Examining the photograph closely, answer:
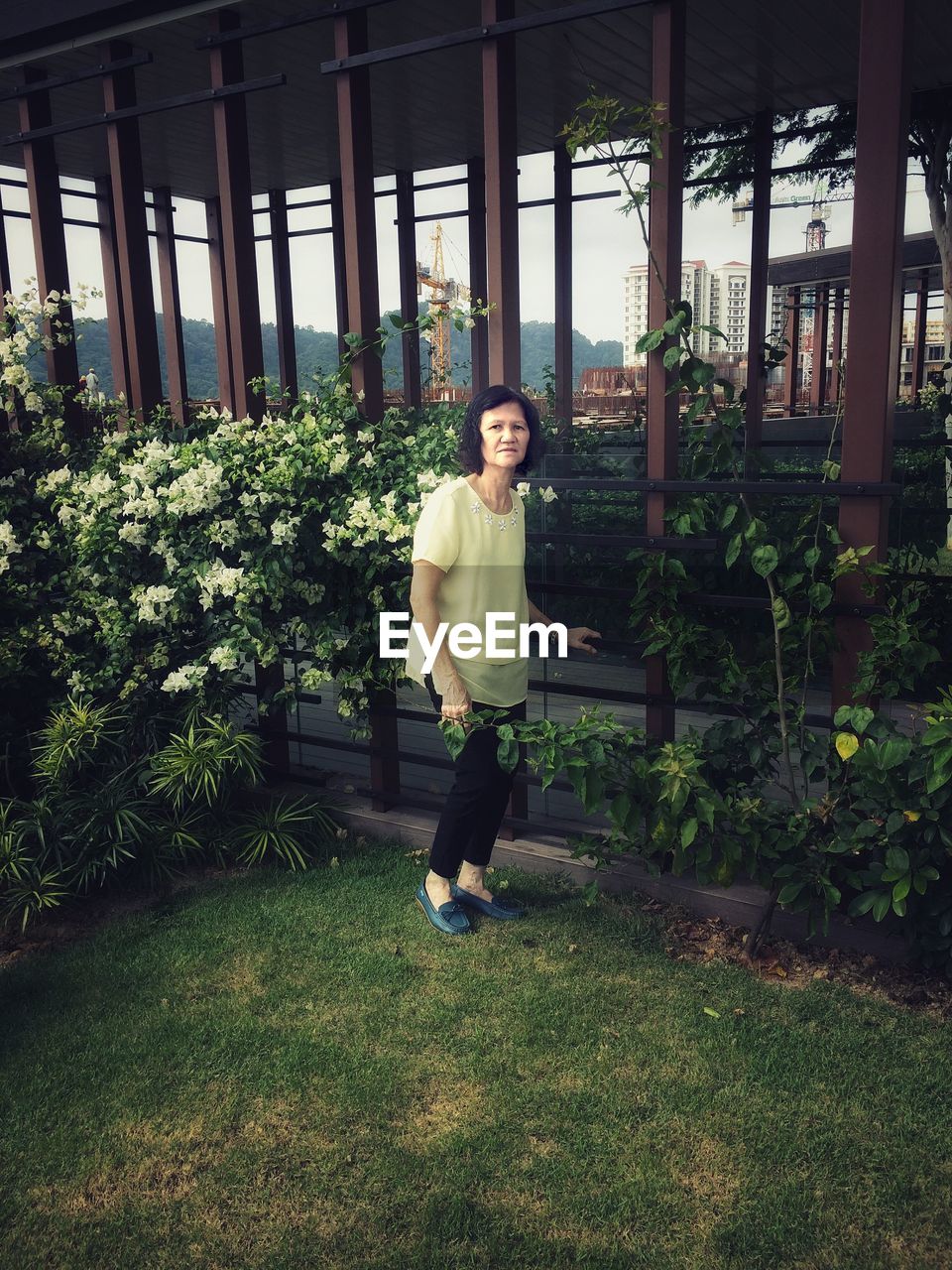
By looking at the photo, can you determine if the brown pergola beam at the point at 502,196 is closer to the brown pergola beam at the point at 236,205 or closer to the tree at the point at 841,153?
the brown pergola beam at the point at 236,205

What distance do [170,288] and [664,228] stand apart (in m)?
11.7

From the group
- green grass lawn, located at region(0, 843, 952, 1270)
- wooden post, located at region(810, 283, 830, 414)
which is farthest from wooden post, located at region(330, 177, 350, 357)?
wooden post, located at region(810, 283, 830, 414)

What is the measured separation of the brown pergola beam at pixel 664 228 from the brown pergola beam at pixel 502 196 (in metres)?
0.61

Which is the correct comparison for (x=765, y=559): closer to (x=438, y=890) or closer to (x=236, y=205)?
(x=438, y=890)

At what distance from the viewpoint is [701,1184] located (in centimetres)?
285

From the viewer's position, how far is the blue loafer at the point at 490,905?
4.31m

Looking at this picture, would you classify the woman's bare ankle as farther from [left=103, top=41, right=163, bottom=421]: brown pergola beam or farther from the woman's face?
[left=103, top=41, right=163, bottom=421]: brown pergola beam

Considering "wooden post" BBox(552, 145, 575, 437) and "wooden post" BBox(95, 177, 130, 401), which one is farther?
"wooden post" BBox(95, 177, 130, 401)

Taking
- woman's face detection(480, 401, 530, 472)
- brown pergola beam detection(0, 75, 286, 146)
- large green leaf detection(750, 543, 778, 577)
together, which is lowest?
large green leaf detection(750, 543, 778, 577)

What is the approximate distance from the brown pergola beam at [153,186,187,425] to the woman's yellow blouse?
894cm

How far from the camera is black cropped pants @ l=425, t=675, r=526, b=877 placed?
13.6ft

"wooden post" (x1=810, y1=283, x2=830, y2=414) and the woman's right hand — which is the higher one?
"wooden post" (x1=810, y1=283, x2=830, y2=414)

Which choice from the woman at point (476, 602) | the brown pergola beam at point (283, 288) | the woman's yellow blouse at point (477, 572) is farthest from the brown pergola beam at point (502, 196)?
the brown pergola beam at point (283, 288)

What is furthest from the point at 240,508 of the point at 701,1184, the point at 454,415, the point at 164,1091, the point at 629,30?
the point at 629,30
